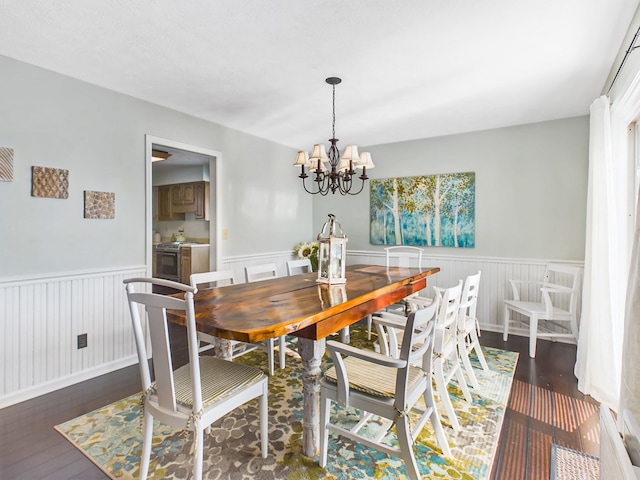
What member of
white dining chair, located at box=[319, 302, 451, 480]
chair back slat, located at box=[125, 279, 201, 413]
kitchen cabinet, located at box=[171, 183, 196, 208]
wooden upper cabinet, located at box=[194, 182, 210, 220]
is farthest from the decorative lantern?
kitchen cabinet, located at box=[171, 183, 196, 208]

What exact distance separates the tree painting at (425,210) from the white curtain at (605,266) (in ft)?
5.21

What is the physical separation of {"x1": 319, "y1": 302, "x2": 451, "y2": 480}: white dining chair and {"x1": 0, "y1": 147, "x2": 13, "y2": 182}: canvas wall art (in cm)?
255

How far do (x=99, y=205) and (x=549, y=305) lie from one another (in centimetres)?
423

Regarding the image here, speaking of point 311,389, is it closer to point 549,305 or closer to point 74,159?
point 74,159

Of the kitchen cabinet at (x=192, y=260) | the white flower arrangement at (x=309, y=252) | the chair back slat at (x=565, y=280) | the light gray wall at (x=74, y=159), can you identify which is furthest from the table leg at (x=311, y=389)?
the kitchen cabinet at (x=192, y=260)

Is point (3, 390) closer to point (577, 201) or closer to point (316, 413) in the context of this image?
point (316, 413)

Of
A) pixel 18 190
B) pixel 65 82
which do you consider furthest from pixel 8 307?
pixel 65 82

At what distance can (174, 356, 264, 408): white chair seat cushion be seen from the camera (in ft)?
5.04

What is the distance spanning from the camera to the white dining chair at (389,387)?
4.78 feet

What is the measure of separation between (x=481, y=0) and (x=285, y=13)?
105 centimetres

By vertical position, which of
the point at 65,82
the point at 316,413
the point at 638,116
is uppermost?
the point at 65,82

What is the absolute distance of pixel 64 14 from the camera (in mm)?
1905

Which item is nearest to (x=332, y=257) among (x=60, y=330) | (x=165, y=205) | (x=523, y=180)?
(x=60, y=330)

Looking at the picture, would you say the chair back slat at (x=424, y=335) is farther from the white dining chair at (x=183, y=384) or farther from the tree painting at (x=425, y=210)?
the tree painting at (x=425, y=210)
